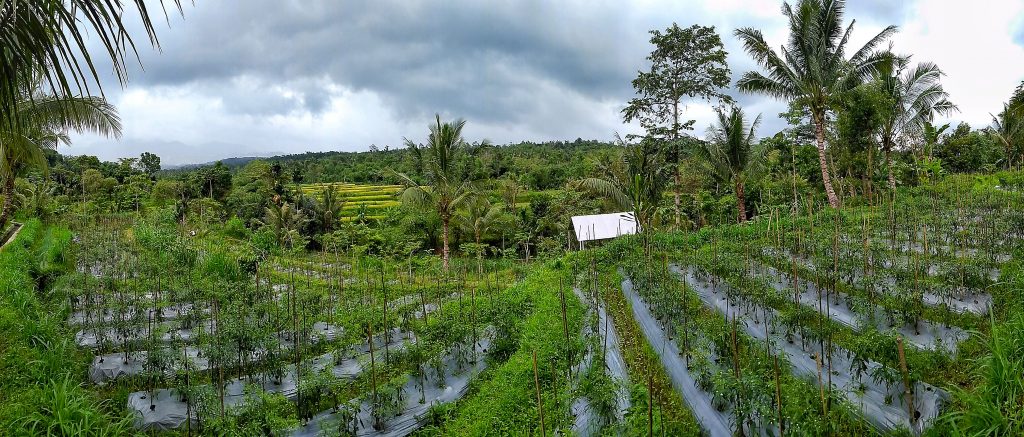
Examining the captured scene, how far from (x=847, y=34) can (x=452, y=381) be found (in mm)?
16450

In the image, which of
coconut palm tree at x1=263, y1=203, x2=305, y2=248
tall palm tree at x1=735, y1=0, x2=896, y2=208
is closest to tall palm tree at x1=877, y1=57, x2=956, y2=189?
tall palm tree at x1=735, y1=0, x2=896, y2=208

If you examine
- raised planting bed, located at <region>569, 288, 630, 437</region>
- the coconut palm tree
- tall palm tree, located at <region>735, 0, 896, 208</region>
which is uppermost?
tall palm tree, located at <region>735, 0, 896, 208</region>

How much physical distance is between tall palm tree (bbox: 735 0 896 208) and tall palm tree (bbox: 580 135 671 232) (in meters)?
4.81

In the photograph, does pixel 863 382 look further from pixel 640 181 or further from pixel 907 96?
pixel 907 96

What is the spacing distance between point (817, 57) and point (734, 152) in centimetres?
413

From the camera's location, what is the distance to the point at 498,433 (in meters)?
4.88

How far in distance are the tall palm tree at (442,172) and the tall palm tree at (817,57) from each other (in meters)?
10.2

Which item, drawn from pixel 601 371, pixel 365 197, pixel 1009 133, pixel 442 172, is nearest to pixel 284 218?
pixel 442 172

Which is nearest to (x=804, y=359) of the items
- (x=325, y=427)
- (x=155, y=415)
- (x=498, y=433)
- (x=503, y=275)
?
(x=498, y=433)

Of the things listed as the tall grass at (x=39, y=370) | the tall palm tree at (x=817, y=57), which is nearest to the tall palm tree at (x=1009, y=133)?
the tall palm tree at (x=817, y=57)

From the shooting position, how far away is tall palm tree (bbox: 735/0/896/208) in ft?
49.7

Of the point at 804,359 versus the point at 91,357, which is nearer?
the point at 804,359

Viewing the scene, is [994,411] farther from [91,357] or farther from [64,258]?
[64,258]

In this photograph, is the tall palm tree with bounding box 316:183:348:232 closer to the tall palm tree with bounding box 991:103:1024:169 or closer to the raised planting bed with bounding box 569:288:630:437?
the raised planting bed with bounding box 569:288:630:437
